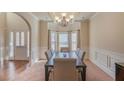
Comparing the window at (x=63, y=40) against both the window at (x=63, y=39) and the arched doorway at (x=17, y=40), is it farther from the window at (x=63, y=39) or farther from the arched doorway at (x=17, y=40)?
the arched doorway at (x=17, y=40)

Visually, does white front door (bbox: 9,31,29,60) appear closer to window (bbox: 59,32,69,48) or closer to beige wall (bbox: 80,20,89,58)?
window (bbox: 59,32,69,48)

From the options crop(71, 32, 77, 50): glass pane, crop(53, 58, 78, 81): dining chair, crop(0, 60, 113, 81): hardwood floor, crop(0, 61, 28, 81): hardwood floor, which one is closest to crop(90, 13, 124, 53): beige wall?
crop(0, 60, 113, 81): hardwood floor

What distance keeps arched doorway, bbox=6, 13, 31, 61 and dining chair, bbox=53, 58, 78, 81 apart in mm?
6107

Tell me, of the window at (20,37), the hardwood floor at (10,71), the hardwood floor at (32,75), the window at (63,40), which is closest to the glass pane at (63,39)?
the window at (63,40)

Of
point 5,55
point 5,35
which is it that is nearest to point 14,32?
point 5,35

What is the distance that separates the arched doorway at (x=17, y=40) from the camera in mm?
9625

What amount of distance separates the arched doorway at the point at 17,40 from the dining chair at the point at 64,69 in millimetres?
6107

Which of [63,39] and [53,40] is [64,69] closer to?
[53,40]

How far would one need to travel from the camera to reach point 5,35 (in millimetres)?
9539
